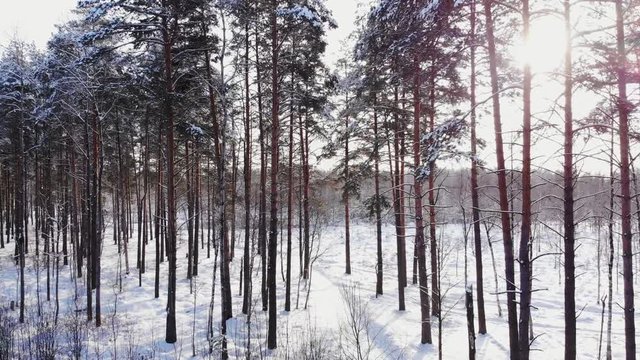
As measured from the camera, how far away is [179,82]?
487 inches

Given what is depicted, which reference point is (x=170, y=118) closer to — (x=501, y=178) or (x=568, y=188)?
(x=501, y=178)

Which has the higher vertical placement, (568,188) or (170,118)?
(170,118)

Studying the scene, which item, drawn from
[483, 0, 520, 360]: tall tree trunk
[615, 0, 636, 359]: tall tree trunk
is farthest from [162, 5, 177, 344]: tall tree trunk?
[615, 0, 636, 359]: tall tree trunk

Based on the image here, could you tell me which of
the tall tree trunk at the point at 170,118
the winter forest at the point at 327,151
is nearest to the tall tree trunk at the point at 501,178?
the winter forest at the point at 327,151

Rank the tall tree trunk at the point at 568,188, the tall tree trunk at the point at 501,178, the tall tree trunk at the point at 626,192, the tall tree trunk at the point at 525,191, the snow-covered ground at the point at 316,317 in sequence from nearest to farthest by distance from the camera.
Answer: the tall tree trunk at the point at 525,191
the tall tree trunk at the point at 568,188
the tall tree trunk at the point at 501,178
the tall tree trunk at the point at 626,192
the snow-covered ground at the point at 316,317

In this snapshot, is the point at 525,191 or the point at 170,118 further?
the point at 170,118

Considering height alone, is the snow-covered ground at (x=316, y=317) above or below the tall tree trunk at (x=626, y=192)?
below

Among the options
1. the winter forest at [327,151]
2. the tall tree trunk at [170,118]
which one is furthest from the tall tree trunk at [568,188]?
the tall tree trunk at [170,118]

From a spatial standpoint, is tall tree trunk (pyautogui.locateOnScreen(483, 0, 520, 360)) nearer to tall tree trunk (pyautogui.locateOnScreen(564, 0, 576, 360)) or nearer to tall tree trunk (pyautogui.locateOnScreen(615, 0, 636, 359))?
tall tree trunk (pyautogui.locateOnScreen(564, 0, 576, 360))

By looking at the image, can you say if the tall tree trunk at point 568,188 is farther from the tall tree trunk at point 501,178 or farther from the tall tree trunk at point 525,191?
the tall tree trunk at point 501,178

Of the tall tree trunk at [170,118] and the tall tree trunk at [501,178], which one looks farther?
the tall tree trunk at [170,118]

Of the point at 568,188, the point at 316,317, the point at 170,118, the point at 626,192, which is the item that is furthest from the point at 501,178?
the point at 316,317

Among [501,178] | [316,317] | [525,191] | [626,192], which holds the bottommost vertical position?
[316,317]

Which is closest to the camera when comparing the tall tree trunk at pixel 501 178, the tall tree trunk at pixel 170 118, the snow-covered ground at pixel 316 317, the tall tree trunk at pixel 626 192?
the tall tree trunk at pixel 501 178
